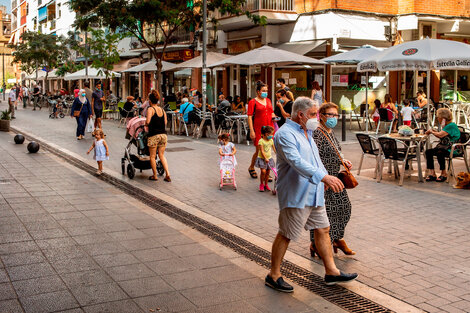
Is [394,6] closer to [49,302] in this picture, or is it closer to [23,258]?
[23,258]

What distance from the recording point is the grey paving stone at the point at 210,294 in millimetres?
4613

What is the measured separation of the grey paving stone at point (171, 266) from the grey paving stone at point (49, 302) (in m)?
0.96

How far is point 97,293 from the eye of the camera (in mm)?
4762

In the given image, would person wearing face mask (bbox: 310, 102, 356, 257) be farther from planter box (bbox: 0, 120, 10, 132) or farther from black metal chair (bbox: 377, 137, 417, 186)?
planter box (bbox: 0, 120, 10, 132)

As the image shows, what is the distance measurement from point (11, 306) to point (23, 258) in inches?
53.1

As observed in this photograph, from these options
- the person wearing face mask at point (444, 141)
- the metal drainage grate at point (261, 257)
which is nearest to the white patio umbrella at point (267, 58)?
the person wearing face mask at point (444, 141)

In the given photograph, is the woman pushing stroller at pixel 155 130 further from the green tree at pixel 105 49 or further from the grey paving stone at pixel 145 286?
the green tree at pixel 105 49

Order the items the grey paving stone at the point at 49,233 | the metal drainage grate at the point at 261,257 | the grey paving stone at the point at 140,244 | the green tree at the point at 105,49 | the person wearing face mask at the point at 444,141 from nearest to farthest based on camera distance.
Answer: the metal drainage grate at the point at 261,257 → the grey paving stone at the point at 140,244 → the grey paving stone at the point at 49,233 → the person wearing face mask at the point at 444,141 → the green tree at the point at 105,49

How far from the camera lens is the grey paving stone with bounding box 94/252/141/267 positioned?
18.4 feet

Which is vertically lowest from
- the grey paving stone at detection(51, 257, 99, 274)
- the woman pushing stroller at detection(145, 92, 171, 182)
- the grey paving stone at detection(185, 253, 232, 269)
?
the grey paving stone at detection(185, 253, 232, 269)

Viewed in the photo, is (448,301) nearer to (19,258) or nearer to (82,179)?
(19,258)

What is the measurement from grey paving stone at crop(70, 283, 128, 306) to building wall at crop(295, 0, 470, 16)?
2027 cm

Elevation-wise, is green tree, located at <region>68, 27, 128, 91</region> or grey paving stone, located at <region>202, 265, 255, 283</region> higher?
green tree, located at <region>68, 27, 128, 91</region>

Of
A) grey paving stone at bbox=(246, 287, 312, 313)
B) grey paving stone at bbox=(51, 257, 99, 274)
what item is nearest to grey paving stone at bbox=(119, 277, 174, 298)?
grey paving stone at bbox=(51, 257, 99, 274)
